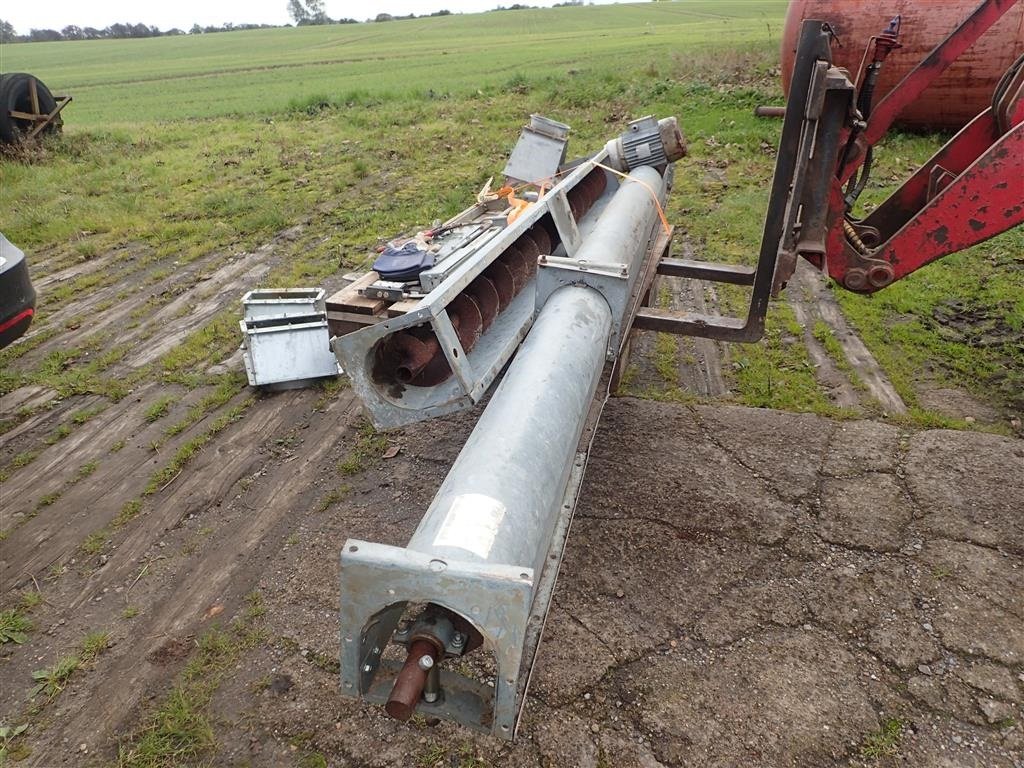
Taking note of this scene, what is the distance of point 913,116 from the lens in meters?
8.85

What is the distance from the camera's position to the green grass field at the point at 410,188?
4918 millimetres

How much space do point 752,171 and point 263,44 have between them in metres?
56.1

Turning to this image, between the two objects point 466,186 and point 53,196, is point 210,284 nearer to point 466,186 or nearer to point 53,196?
point 466,186

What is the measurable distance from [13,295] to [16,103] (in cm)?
948

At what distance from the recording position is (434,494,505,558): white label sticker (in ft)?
4.89

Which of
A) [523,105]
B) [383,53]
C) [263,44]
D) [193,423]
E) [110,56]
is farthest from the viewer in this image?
[263,44]

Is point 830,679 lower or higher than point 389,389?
lower

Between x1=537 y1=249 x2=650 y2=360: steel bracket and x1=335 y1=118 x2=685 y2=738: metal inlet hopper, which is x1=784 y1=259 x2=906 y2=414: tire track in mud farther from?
x1=537 y1=249 x2=650 y2=360: steel bracket

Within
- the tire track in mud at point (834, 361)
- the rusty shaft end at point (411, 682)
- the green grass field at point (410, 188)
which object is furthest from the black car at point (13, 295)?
the tire track in mud at point (834, 361)

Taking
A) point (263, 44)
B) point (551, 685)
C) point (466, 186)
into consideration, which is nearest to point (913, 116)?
point (466, 186)

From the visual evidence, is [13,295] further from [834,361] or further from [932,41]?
[932,41]

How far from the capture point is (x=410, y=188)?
9477 mm

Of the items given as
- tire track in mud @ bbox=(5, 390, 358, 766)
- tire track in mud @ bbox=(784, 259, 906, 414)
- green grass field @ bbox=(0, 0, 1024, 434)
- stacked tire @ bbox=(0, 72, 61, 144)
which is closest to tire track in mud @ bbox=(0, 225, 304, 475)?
green grass field @ bbox=(0, 0, 1024, 434)

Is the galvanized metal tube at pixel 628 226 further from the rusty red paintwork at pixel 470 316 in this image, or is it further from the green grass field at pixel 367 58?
the green grass field at pixel 367 58
